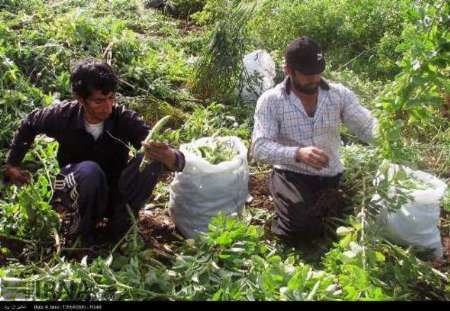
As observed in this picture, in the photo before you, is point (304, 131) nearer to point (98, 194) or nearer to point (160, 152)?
point (160, 152)

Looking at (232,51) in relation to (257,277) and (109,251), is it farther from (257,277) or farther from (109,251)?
(257,277)

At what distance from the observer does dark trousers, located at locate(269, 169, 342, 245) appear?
10.5 ft

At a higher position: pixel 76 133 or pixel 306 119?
pixel 306 119

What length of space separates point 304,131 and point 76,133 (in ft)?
4.00

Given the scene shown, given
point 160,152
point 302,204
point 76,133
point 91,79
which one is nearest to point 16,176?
point 76,133

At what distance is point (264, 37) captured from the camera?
5586 millimetres

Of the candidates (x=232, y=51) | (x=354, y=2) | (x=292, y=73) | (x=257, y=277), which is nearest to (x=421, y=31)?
(x=292, y=73)

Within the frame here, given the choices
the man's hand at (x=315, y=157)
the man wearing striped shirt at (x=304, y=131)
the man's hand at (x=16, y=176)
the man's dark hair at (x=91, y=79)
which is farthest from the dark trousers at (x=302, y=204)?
the man's hand at (x=16, y=176)

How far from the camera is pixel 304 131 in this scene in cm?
329

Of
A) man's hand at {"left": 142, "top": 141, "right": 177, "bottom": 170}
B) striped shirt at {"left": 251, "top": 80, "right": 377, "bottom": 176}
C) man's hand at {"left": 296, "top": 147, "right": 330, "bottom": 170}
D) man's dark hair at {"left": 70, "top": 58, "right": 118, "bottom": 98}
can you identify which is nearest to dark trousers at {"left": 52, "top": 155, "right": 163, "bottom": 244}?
man's hand at {"left": 142, "top": 141, "right": 177, "bottom": 170}

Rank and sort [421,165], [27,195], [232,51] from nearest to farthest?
[27,195], [421,165], [232,51]

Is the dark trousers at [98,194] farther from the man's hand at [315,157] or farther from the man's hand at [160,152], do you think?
the man's hand at [315,157]

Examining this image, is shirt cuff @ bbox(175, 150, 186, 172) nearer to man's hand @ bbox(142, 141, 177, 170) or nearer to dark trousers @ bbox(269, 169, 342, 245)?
man's hand @ bbox(142, 141, 177, 170)
